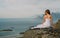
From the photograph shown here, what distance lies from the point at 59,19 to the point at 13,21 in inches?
57.9

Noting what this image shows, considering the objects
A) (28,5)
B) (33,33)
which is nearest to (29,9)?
(28,5)

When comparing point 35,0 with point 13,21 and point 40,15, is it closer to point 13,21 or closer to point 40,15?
point 40,15

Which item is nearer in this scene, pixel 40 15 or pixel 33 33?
pixel 33 33

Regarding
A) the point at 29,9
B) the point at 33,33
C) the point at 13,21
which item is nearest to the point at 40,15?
the point at 29,9

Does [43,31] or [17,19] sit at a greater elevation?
[17,19]

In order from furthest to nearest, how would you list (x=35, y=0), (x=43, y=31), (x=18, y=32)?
1. (x=35, y=0)
2. (x=18, y=32)
3. (x=43, y=31)

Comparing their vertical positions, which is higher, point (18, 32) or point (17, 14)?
point (17, 14)

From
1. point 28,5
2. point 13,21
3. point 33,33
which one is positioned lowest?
point 33,33

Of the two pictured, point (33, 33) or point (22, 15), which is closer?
point (33, 33)

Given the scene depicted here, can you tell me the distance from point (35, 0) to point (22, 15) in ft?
2.19

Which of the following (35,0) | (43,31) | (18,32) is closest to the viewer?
(43,31)

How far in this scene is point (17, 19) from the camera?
6941 mm

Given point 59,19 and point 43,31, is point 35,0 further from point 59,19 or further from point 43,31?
point 43,31

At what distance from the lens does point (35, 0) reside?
7.20 m
